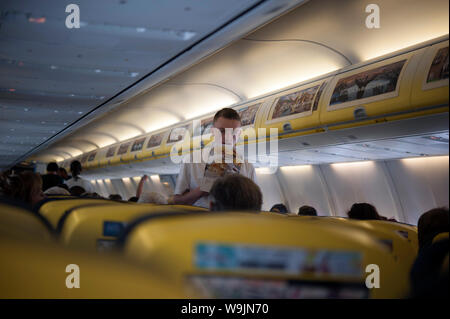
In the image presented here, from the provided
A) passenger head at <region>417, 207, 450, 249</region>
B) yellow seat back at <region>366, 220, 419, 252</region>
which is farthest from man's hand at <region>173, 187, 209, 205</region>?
passenger head at <region>417, 207, 450, 249</region>

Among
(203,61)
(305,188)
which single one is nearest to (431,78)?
(203,61)

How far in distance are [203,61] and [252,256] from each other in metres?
8.69

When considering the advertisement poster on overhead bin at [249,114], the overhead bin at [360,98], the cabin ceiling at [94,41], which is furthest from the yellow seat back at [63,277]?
the advertisement poster on overhead bin at [249,114]

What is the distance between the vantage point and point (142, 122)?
16.0 meters

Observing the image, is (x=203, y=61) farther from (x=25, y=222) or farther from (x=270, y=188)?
(x=25, y=222)

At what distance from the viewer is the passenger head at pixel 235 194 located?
7.27 feet

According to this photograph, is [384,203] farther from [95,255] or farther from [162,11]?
[95,255]

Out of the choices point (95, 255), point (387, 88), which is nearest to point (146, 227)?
point (95, 255)

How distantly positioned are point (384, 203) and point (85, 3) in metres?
7.93

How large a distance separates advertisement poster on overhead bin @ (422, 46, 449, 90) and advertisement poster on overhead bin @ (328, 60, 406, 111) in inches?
20.1

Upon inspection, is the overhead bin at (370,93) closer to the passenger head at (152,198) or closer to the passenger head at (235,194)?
the passenger head at (152,198)

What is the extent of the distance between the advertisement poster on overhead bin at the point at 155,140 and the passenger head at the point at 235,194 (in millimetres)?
10604

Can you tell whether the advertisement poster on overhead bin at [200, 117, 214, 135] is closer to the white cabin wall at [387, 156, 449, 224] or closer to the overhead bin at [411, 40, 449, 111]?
the white cabin wall at [387, 156, 449, 224]
